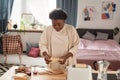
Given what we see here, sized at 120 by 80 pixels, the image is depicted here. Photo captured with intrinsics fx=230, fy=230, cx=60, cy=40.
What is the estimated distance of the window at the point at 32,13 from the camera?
6.13 metres

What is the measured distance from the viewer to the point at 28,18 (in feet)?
20.5

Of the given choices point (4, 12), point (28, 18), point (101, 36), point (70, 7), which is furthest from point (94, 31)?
point (4, 12)

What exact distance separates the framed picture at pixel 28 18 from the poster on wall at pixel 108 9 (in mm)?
1908

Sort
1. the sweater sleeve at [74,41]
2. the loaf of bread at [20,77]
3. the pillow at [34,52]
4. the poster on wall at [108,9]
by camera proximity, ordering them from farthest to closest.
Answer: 1. the poster on wall at [108,9]
2. the pillow at [34,52]
3. the sweater sleeve at [74,41]
4. the loaf of bread at [20,77]

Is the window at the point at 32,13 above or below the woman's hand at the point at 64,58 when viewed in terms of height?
above

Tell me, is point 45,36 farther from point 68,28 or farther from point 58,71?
point 58,71

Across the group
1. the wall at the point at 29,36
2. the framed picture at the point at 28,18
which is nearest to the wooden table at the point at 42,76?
the wall at the point at 29,36

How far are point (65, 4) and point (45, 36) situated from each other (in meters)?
3.53

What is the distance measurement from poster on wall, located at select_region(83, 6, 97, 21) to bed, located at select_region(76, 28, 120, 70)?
0.32m

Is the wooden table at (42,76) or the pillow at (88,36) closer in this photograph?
the wooden table at (42,76)

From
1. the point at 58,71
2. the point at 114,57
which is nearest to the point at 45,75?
the point at 58,71

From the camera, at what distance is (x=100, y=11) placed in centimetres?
607

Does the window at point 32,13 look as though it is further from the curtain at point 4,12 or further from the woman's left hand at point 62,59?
the woman's left hand at point 62,59

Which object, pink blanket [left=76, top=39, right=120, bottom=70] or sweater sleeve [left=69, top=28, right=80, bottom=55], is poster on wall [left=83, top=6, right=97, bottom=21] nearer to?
pink blanket [left=76, top=39, right=120, bottom=70]
